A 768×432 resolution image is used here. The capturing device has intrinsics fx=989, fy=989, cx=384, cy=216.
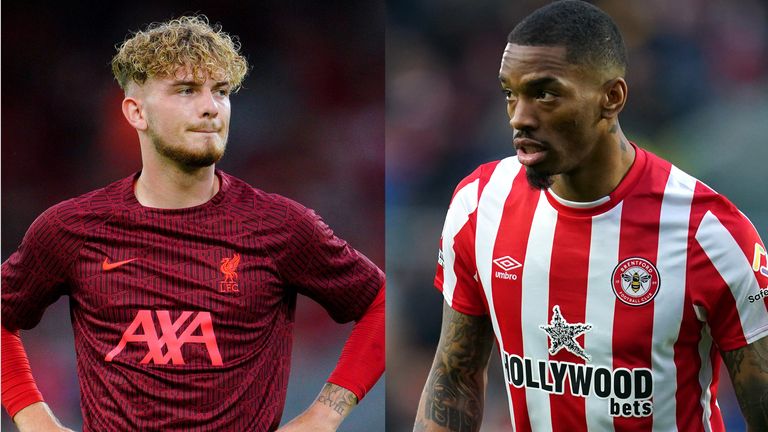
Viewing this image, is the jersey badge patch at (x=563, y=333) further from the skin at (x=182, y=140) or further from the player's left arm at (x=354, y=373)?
the skin at (x=182, y=140)

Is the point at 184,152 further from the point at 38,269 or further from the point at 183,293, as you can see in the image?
the point at 38,269

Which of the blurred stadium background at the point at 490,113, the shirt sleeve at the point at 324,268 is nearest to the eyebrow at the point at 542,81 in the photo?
the shirt sleeve at the point at 324,268

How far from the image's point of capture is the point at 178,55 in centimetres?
332

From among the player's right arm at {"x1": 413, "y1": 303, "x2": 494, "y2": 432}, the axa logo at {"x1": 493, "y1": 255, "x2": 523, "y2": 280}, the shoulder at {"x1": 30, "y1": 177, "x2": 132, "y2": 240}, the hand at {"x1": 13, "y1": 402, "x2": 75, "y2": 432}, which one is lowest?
the hand at {"x1": 13, "y1": 402, "x2": 75, "y2": 432}

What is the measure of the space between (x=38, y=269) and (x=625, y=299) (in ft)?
6.32

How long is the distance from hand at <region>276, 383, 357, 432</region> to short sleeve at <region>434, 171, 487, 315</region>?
0.81 meters

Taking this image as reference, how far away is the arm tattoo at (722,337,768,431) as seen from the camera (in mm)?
2334

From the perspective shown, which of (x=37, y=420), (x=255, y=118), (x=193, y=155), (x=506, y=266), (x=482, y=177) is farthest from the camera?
(x=255, y=118)

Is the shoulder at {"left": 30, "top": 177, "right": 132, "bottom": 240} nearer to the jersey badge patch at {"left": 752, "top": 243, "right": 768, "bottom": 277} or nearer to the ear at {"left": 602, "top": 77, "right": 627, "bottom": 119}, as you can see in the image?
the ear at {"left": 602, "top": 77, "right": 627, "bottom": 119}

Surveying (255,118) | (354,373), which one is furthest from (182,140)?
(255,118)

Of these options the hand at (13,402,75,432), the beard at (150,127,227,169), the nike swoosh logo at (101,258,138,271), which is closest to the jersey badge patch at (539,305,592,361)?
the beard at (150,127,227,169)

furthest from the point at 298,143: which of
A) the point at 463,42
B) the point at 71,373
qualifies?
the point at 71,373

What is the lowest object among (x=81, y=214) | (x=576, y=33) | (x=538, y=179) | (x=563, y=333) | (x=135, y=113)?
(x=563, y=333)

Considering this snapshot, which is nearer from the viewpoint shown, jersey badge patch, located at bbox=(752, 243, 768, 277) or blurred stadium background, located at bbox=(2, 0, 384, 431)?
jersey badge patch, located at bbox=(752, 243, 768, 277)
